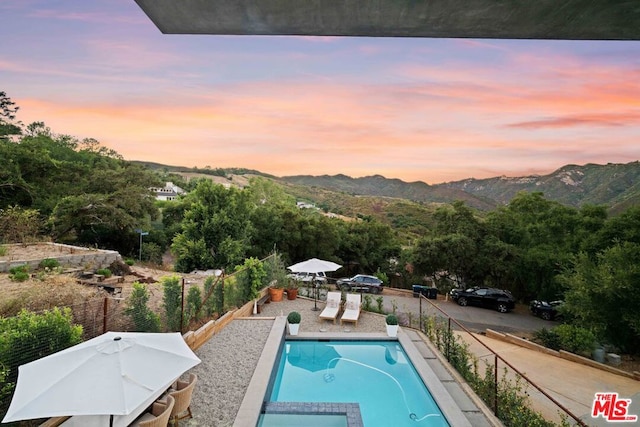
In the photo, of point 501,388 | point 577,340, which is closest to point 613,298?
point 577,340

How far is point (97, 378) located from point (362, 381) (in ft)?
17.8

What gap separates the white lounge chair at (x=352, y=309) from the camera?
10.6 m

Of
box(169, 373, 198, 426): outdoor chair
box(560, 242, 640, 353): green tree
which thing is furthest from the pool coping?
box(560, 242, 640, 353): green tree

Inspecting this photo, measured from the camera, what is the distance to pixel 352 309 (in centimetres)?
1138

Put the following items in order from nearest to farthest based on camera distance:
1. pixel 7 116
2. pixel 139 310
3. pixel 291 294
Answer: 1. pixel 139 310
2. pixel 291 294
3. pixel 7 116

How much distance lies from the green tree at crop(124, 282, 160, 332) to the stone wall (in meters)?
9.83

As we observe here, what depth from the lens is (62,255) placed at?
15.3m

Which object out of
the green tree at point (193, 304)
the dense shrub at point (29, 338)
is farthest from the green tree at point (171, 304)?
the dense shrub at point (29, 338)

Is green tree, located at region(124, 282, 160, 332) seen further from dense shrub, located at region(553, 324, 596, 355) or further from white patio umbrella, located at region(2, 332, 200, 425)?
dense shrub, located at region(553, 324, 596, 355)

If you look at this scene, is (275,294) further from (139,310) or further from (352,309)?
(139,310)

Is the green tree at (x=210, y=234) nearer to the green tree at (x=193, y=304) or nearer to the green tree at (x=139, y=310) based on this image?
the green tree at (x=193, y=304)

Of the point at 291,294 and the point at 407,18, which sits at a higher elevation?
the point at 407,18

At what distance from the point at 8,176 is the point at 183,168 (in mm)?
88787
